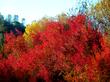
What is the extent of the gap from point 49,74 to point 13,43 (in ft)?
59.1

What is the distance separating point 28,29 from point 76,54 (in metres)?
42.7

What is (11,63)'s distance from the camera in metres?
36.8

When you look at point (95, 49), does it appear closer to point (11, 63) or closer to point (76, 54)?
point (76, 54)

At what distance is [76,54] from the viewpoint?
1346 inches

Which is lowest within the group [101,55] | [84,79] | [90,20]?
[84,79]

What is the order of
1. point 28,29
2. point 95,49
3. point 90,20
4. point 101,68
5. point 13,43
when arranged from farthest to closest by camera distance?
point 28,29 < point 13,43 < point 90,20 < point 95,49 < point 101,68

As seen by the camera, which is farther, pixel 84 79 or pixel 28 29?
pixel 28 29

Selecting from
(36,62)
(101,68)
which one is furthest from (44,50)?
(101,68)

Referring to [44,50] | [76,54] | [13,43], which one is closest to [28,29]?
[13,43]

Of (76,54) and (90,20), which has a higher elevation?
(90,20)

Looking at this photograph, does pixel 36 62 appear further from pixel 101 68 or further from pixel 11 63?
pixel 101 68

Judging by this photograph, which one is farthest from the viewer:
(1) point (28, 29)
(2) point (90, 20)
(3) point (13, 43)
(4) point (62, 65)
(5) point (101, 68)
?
(1) point (28, 29)

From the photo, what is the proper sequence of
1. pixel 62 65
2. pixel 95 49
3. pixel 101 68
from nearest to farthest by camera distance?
pixel 101 68, pixel 95 49, pixel 62 65

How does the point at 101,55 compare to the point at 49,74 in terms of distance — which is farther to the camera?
the point at 49,74
